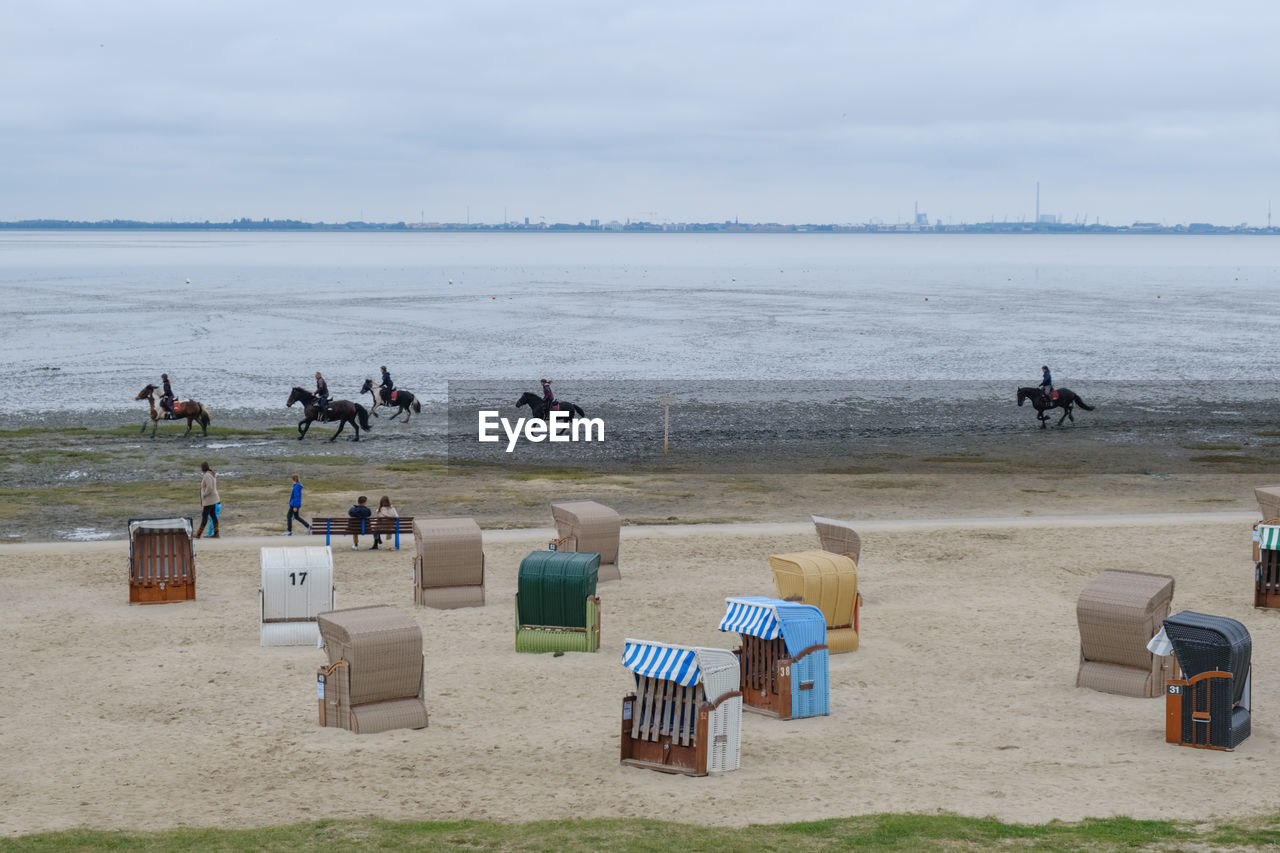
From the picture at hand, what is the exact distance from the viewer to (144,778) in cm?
1380

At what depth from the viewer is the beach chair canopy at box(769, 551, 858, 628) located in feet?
62.0

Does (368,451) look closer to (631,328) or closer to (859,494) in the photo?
(859,494)

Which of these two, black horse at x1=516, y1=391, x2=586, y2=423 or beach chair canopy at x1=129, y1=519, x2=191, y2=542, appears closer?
beach chair canopy at x1=129, y1=519, x2=191, y2=542

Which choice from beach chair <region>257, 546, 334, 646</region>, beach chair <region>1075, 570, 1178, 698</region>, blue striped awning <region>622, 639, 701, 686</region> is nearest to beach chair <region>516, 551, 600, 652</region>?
beach chair <region>257, 546, 334, 646</region>

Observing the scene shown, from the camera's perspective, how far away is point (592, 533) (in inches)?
911

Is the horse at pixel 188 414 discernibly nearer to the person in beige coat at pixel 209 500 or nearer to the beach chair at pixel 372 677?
the person in beige coat at pixel 209 500

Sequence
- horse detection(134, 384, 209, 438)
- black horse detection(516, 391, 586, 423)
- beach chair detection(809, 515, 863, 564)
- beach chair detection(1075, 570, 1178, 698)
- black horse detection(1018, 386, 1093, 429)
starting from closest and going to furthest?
beach chair detection(1075, 570, 1178, 698) < beach chair detection(809, 515, 863, 564) < horse detection(134, 384, 209, 438) < black horse detection(516, 391, 586, 423) < black horse detection(1018, 386, 1093, 429)

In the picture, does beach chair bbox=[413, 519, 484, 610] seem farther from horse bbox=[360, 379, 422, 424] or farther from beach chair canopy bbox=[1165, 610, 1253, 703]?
horse bbox=[360, 379, 422, 424]

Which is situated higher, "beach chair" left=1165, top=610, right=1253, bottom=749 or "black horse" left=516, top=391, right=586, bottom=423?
"black horse" left=516, top=391, right=586, bottom=423

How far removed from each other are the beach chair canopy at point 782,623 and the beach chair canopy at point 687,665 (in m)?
1.73

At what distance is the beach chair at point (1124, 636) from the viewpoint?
17.0m

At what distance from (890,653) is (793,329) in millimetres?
74814

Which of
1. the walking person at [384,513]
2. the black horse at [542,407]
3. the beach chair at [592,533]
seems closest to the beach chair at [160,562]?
the walking person at [384,513]

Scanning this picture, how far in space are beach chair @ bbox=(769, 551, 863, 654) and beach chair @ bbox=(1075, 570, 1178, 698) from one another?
3172 mm
